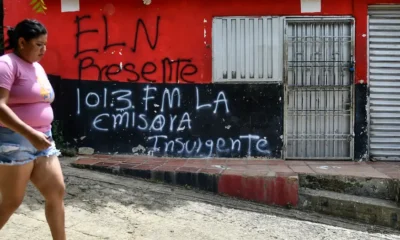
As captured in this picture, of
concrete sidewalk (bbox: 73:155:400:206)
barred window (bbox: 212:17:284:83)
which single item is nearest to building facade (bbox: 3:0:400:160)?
barred window (bbox: 212:17:284:83)

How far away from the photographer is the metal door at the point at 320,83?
629 centimetres

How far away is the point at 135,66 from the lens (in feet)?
21.0

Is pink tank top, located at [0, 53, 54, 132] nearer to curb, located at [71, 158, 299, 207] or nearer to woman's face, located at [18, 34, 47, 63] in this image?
woman's face, located at [18, 34, 47, 63]

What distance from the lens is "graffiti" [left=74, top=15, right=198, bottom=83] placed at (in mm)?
6363

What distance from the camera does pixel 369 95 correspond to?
635 cm

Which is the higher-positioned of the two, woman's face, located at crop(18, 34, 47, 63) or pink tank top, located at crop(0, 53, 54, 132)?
woman's face, located at crop(18, 34, 47, 63)

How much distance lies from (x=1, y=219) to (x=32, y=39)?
116 cm

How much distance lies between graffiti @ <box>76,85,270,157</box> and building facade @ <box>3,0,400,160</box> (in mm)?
16

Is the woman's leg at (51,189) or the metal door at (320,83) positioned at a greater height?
the metal door at (320,83)

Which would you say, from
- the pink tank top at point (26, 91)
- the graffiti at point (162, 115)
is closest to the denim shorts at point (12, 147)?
the pink tank top at point (26, 91)

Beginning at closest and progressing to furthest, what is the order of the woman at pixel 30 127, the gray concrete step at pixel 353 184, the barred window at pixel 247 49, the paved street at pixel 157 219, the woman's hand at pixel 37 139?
the woman's hand at pixel 37 139 < the woman at pixel 30 127 < the paved street at pixel 157 219 < the gray concrete step at pixel 353 184 < the barred window at pixel 247 49

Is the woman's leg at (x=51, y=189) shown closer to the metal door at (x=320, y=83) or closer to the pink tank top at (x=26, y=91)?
the pink tank top at (x=26, y=91)

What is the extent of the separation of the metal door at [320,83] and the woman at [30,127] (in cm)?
435

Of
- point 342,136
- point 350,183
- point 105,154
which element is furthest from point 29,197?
point 342,136
